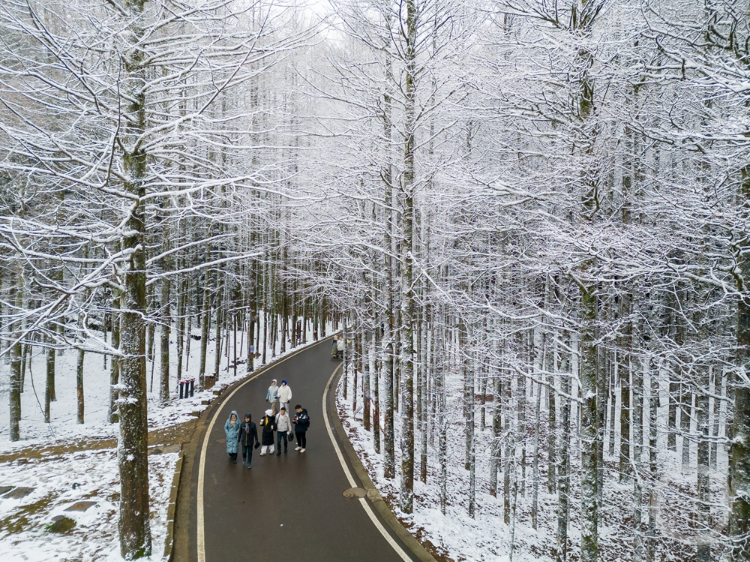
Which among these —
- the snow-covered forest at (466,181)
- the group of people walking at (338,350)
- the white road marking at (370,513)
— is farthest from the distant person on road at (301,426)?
the group of people walking at (338,350)

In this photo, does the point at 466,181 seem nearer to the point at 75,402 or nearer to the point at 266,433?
the point at 266,433

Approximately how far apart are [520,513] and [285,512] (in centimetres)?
916

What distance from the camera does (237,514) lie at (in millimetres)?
8344

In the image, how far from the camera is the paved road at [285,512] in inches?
285

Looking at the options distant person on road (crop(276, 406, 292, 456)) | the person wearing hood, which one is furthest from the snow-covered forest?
the person wearing hood

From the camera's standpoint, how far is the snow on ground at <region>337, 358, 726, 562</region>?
8727mm

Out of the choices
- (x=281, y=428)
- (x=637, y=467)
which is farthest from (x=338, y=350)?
(x=637, y=467)

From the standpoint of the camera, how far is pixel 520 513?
13.3 meters

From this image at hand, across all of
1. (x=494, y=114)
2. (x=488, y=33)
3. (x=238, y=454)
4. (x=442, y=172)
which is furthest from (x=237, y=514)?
(x=488, y=33)

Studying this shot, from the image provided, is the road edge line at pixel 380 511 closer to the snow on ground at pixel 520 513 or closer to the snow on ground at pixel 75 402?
the snow on ground at pixel 520 513

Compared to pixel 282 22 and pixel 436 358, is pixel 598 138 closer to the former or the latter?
pixel 282 22

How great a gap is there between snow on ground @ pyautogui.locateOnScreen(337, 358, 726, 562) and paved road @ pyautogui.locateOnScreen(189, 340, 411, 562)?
1166 millimetres

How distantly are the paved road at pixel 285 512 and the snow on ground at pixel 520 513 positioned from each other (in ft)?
3.82

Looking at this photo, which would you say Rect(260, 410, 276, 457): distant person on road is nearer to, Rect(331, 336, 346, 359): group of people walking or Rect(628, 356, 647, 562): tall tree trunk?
Rect(628, 356, 647, 562): tall tree trunk
